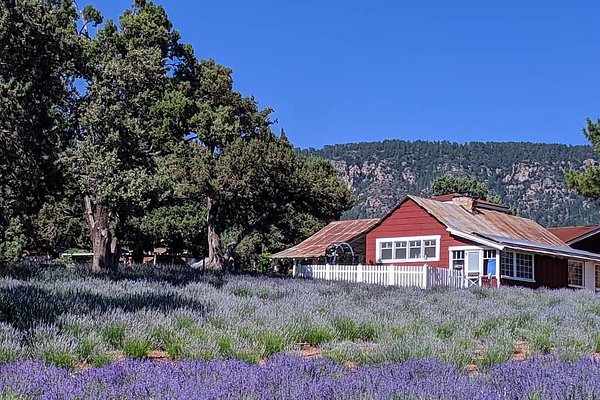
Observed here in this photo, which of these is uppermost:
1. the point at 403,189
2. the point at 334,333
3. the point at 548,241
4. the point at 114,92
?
the point at 403,189

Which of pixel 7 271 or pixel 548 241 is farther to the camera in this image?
pixel 548 241

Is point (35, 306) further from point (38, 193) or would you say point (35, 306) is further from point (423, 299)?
point (38, 193)

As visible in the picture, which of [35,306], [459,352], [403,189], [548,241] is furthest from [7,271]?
[403,189]

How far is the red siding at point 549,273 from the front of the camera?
3334 cm

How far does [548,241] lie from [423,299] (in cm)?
2385

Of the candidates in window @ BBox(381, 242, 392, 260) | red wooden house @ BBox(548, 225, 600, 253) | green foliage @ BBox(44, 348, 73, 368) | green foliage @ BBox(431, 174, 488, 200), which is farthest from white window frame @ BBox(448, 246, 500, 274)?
→ green foliage @ BBox(431, 174, 488, 200)

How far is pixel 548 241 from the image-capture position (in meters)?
37.3

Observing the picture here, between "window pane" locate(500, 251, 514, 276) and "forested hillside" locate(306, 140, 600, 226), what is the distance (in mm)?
93259

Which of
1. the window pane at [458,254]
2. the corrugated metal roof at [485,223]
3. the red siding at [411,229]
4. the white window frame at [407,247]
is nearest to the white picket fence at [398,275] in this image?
the window pane at [458,254]

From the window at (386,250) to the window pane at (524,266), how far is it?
19.6ft

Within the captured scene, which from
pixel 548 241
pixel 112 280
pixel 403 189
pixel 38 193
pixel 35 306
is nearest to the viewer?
pixel 35 306

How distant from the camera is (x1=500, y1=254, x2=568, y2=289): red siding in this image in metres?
33.3

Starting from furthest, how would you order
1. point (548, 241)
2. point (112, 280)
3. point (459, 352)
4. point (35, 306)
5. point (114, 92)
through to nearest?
point (548, 241), point (114, 92), point (112, 280), point (35, 306), point (459, 352)

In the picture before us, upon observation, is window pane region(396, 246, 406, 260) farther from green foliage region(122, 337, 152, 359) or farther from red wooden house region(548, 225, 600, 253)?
green foliage region(122, 337, 152, 359)
